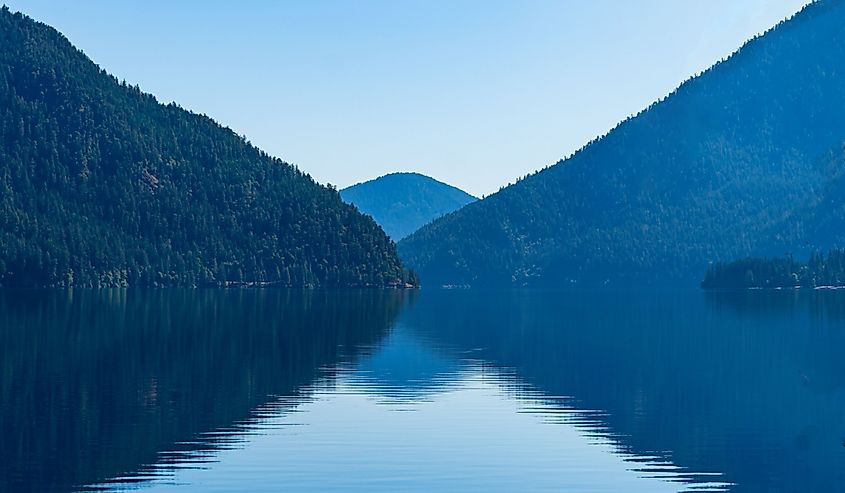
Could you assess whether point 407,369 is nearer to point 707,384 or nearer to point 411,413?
point 707,384

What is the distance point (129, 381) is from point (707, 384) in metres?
40.5

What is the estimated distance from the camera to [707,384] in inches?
3770

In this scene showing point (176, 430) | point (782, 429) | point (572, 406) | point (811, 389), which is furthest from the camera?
point (811, 389)

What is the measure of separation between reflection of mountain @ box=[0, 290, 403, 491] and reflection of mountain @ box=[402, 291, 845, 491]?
1786 centimetres

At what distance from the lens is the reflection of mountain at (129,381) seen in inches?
2356

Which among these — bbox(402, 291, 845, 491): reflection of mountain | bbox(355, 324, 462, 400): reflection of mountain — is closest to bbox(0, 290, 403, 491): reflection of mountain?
bbox(355, 324, 462, 400): reflection of mountain

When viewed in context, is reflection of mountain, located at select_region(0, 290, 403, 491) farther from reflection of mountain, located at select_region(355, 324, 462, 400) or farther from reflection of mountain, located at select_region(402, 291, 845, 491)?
reflection of mountain, located at select_region(402, 291, 845, 491)

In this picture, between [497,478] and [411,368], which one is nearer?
[497,478]

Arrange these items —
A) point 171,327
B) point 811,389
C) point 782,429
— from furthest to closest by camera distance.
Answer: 1. point 171,327
2. point 811,389
3. point 782,429

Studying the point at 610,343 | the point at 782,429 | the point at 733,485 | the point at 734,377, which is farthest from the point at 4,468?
the point at 610,343

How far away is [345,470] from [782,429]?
88.1 feet

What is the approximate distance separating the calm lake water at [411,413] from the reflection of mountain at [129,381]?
0.72 ft

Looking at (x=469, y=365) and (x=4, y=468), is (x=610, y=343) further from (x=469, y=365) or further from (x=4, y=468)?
(x=4, y=468)

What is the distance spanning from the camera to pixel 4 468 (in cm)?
5591
